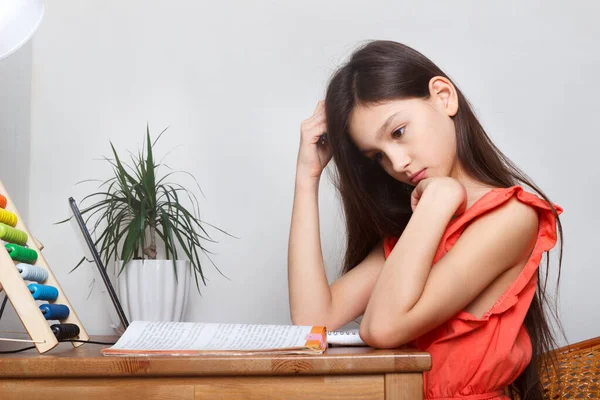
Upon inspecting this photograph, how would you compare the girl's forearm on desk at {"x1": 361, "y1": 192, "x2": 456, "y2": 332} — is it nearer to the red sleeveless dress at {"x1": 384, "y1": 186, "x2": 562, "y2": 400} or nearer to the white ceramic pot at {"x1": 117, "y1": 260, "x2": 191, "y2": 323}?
the red sleeveless dress at {"x1": 384, "y1": 186, "x2": 562, "y2": 400}

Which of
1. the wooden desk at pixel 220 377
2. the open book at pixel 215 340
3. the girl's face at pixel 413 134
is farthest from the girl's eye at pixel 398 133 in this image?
the wooden desk at pixel 220 377

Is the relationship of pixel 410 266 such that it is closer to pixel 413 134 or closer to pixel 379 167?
pixel 413 134

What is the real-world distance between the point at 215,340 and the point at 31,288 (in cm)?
37

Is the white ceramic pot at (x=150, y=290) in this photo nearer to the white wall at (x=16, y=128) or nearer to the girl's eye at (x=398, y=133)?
the white wall at (x=16, y=128)

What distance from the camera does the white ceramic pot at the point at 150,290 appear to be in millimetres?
1832

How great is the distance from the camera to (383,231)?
160cm

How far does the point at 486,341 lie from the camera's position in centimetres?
124

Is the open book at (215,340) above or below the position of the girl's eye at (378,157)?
below

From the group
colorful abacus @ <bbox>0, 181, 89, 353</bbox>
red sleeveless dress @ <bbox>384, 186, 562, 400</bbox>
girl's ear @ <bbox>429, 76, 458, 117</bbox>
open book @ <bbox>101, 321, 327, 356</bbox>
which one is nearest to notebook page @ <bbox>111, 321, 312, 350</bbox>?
open book @ <bbox>101, 321, 327, 356</bbox>

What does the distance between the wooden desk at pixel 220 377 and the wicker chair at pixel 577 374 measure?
752 millimetres

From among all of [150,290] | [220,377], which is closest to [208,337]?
[220,377]

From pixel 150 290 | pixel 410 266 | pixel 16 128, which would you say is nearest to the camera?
pixel 410 266

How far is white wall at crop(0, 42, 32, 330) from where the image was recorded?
2035 millimetres

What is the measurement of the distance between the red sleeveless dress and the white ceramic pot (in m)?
0.77
